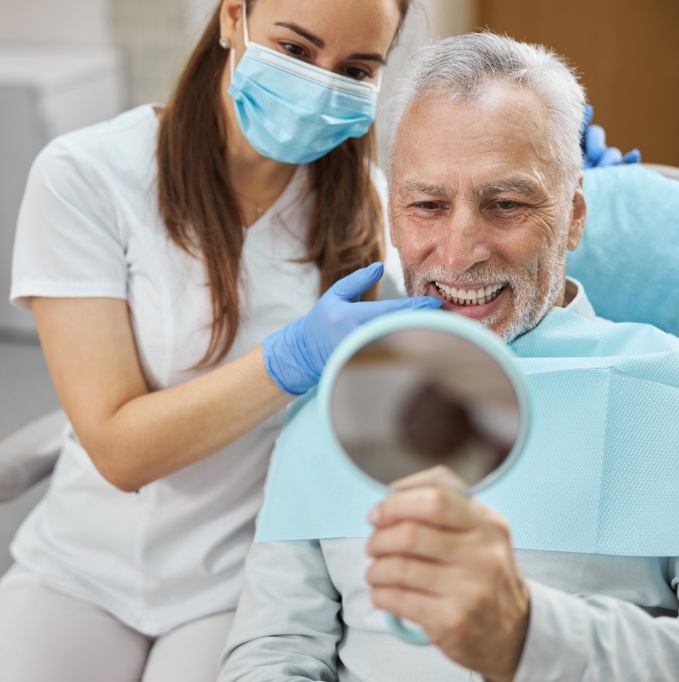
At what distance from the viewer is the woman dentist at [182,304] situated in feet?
4.66

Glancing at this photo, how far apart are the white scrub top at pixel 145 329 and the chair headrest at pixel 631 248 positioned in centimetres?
46

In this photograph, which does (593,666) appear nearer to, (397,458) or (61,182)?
(397,458)

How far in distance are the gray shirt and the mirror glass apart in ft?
0.59

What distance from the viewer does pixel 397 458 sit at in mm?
799

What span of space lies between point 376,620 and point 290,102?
0.78 m

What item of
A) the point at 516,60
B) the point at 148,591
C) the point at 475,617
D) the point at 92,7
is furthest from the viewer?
the point at 92,7

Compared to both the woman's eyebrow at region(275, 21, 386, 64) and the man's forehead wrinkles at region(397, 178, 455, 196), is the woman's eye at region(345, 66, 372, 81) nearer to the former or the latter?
the woman's eyebrow at region(275, 21, 386, 64)

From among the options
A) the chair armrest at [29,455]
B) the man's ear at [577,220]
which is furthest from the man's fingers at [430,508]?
the chair armrest at [29,455]

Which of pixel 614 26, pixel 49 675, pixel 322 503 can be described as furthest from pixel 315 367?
pixel 614 26

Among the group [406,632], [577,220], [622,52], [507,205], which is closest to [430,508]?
[406,632]

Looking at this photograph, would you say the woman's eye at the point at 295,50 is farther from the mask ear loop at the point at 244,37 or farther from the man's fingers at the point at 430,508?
the man's fingers at the point at 430,508

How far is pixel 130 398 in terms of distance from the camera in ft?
4.76

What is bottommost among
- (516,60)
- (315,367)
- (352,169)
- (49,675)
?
(49,675)

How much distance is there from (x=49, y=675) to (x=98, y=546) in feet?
0.79
